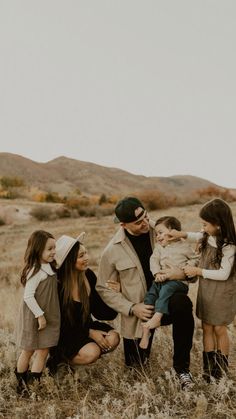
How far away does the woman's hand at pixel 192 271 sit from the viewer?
4184mm

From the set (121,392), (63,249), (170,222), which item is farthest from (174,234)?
(121,392)

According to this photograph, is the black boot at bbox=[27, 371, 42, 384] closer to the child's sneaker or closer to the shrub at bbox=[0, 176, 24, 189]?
the child's sneaker

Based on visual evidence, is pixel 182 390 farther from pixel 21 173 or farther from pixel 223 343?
pixel 21 173

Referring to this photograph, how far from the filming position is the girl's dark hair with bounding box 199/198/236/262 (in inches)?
166

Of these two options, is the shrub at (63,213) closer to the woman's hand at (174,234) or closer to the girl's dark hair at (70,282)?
the girl's dark hair at (70,282)

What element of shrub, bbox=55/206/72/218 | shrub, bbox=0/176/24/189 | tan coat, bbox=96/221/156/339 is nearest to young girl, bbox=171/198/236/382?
tan coat, bbox=96/221/156/339

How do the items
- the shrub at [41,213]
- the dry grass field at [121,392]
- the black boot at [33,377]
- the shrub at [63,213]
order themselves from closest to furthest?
the dry grass field at [121,392] → the black boot at [33,377] → the shrub at [41,213] → the shrub at [63,213]

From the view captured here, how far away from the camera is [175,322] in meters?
4.17

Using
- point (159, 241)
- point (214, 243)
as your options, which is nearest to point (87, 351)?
point (159, 241)

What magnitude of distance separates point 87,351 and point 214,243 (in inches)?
56.7

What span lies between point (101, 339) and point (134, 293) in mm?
503

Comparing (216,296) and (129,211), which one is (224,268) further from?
(129,211)

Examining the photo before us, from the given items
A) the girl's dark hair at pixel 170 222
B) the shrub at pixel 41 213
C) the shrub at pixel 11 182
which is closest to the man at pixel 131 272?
the girl's dark hair at pixel 170 222

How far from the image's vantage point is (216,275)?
416cm
